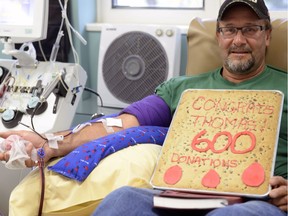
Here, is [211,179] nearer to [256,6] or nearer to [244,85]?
[244,85]

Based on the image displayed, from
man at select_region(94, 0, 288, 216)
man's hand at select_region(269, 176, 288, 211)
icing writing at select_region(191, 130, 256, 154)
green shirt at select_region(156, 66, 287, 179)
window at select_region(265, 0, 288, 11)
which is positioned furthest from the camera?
window at select_region(265, 0, 288, 11)

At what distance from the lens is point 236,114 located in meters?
1.42

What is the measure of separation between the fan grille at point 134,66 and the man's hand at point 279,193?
3.60 ft

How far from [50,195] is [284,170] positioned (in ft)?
2.37

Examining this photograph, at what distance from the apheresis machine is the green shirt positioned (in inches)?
14.4

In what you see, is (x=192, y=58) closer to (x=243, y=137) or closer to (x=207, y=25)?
(x=207, y=25)

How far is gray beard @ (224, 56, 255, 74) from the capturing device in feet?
5.26

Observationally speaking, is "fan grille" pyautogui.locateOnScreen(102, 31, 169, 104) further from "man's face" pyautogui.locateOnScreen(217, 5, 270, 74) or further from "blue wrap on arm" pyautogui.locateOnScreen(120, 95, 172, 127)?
"man's face" pyautogui.locateOnScreen(217, 5, 270, 74)

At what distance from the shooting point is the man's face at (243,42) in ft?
5.22

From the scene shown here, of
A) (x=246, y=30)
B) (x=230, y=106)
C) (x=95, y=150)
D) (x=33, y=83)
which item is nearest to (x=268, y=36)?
(x=246, y=30)

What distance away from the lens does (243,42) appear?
1587mm

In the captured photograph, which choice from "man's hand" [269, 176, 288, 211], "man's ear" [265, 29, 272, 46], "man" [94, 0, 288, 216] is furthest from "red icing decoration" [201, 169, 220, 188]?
"man's ear" [265, 29, 272, 46]

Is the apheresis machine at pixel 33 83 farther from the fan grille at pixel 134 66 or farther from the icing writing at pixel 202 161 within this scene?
the icing writing at pixel 202 161

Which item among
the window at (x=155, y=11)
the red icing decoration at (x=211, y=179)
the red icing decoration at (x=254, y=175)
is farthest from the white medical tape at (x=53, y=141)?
the window at (x=155, y=11)
